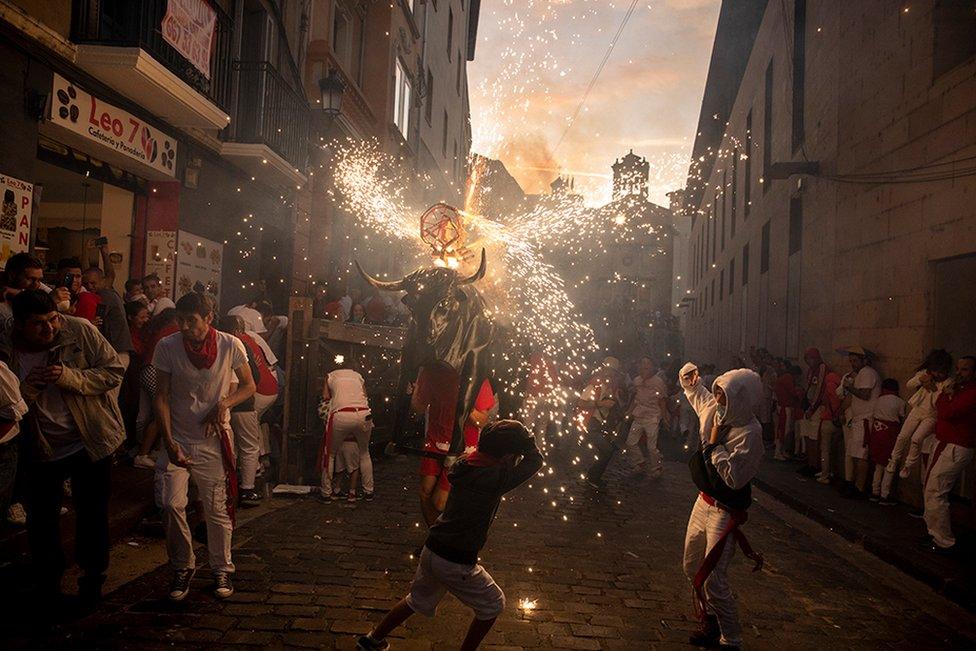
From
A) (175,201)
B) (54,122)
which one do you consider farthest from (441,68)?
(54,122)

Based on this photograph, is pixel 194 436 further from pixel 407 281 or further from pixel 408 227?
pixel 408 227

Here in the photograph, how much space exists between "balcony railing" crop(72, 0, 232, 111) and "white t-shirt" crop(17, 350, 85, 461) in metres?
5.60

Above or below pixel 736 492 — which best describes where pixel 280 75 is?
above

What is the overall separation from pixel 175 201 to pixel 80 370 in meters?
7.40

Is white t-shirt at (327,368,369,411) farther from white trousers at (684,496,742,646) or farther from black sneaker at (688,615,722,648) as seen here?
black sneaker at (688,615,722,648)

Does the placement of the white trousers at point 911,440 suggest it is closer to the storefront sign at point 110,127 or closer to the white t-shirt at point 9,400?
the white t-shirt at point 9,400

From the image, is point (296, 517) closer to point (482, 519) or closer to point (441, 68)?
point (482, 519)

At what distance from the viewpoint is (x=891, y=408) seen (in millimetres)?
9016

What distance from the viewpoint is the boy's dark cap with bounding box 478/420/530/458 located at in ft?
12.3

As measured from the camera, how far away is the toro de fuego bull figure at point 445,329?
5402 millimetres

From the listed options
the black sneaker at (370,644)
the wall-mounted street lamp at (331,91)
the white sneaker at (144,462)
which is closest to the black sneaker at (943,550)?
the black sneaker at (370,644)

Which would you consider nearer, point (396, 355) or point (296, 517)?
point (296, 517)

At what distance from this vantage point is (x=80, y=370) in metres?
4.28

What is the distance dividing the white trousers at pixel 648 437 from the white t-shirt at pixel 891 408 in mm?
3015
